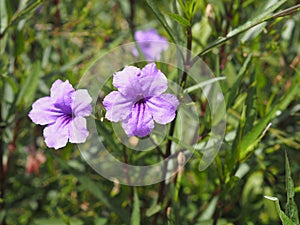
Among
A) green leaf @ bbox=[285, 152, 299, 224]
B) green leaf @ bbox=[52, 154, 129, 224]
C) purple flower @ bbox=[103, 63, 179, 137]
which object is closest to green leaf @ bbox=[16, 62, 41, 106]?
green leaf @ bbox=[52, 154, 129, 224]

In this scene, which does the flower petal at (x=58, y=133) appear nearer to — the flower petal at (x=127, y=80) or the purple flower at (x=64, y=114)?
the purple flower at (x=64, y=114)

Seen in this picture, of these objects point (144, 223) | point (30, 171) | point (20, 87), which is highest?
point (20, 87)

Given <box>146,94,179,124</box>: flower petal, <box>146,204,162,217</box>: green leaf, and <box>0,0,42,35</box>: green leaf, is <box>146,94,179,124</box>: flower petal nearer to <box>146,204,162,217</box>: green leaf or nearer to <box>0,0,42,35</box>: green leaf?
<box>146,204,162,217</box>: green leaf

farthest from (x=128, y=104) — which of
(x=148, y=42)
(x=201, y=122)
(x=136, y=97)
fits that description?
(x=148, y=42)

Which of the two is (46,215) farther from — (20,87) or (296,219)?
(296,219)

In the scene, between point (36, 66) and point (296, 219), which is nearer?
point (296, 219)

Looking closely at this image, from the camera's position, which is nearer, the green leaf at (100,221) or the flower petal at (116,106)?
the flower petal at (116,106)

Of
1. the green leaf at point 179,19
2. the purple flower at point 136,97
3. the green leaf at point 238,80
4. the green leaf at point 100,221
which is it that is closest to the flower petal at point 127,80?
the purple flower at point 136,97

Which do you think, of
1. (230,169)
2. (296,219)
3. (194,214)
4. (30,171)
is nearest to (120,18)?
(30,171)
